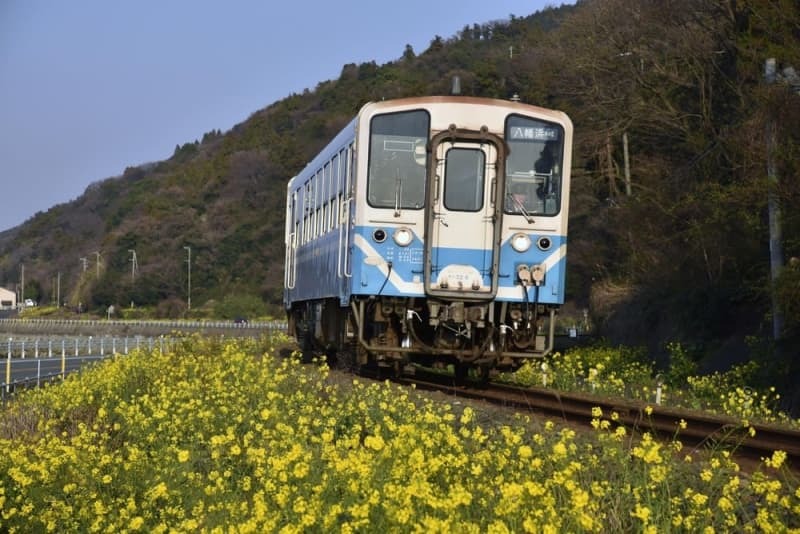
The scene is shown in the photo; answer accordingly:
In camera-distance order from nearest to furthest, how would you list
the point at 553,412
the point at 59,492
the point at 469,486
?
1. the point at 469,486
2. the point at 59,492
3. the point at 553,412

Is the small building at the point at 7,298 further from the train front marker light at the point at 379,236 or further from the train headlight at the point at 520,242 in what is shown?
the train headlight at the point at 520,242

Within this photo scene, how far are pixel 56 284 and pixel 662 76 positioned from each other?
9837 centimetres

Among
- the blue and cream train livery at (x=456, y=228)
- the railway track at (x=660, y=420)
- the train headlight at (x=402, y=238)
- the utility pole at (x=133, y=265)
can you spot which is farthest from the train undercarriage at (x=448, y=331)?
the utility pole at (x=133, y=265)

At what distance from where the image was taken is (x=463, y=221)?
12344mm

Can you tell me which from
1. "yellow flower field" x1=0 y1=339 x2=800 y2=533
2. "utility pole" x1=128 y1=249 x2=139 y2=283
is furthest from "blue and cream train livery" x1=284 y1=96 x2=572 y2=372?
"utility pole" x1=128 y1=249 x2=139 y2=283

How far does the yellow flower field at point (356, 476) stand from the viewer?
5074mm

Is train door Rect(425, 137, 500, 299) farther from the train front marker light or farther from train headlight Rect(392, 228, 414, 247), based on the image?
the train front marker light

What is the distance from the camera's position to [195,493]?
7027 millimetres

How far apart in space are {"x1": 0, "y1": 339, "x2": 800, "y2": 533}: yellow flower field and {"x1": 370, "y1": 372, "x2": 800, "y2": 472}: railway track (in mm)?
354

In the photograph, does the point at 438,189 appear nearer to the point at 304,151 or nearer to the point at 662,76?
the point at 662,76

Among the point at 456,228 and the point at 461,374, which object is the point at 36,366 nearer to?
the point at 461,374

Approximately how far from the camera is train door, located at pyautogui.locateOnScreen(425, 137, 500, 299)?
40.1 ft

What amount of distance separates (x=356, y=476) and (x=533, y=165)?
742cm

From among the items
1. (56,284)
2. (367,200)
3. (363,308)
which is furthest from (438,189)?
(56,284)
